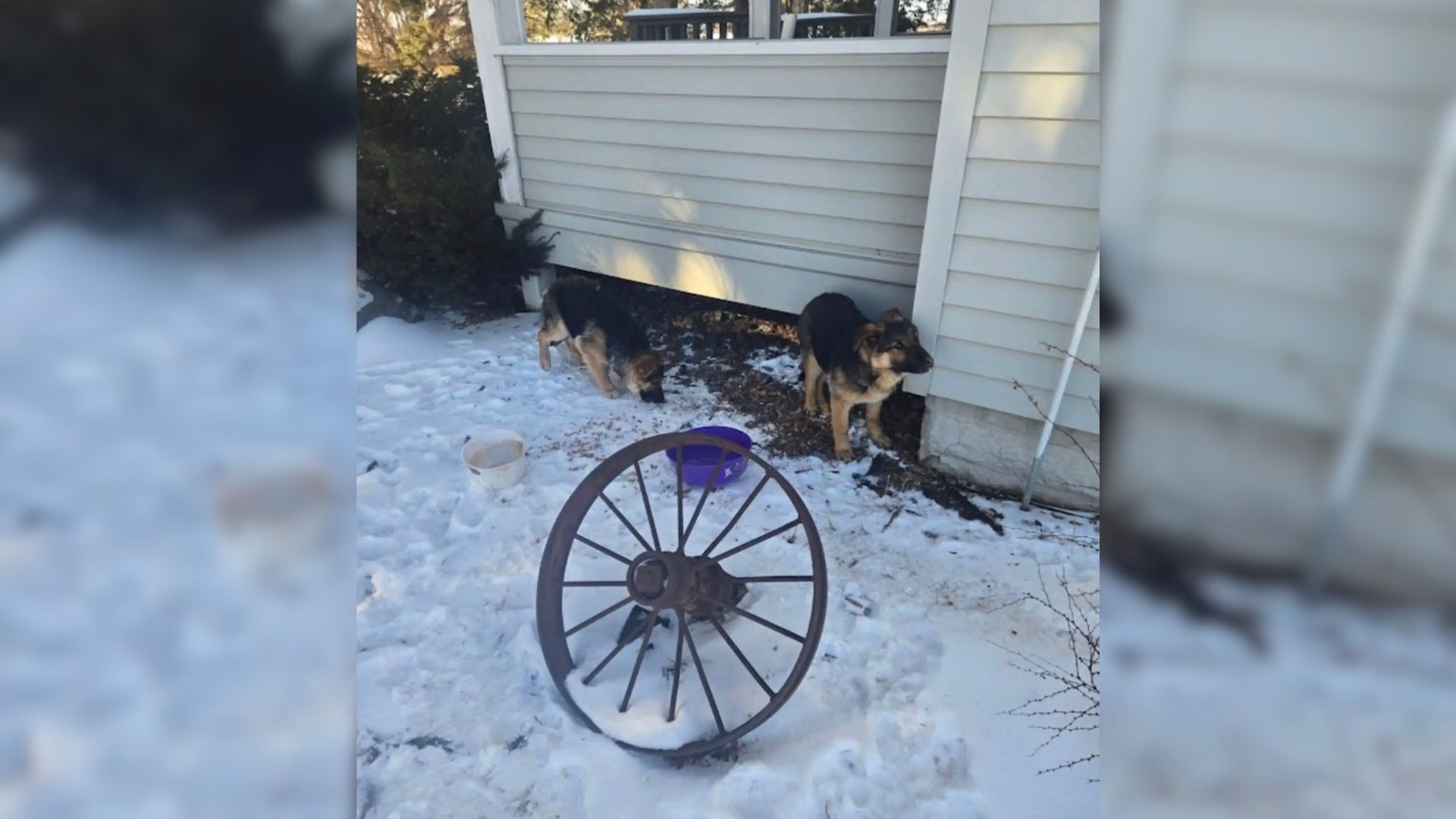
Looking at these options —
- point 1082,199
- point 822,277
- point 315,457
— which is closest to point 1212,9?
point 315,457

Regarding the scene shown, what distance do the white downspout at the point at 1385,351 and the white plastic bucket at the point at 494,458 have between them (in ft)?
11.8

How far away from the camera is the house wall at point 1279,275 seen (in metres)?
0.25

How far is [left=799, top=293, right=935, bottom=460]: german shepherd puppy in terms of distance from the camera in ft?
11.3

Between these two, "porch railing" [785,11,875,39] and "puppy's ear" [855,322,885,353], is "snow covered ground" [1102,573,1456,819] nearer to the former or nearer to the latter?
"puppy's ear" [855,322,885,353]

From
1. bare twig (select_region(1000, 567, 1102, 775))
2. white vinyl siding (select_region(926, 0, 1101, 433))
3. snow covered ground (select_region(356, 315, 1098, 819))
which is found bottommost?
snow covered ground (select_region(356, 315, 1098, 819))

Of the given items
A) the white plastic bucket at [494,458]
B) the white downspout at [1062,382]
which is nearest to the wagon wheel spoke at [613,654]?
the white plastic bucket at [494,458]

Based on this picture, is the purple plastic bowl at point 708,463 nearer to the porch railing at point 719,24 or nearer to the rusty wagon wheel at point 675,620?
the rusty wagon wheel at point 675,620

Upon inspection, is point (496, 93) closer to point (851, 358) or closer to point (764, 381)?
point (764, 381)

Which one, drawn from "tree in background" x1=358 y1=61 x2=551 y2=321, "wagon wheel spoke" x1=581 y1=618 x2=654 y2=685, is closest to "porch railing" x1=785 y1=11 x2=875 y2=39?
"tree in background" x1=358 y1=61 x2=551 y2=321

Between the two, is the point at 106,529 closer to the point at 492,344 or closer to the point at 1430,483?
the point at 1430,483

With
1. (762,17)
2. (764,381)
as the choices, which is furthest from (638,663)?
(762,17)

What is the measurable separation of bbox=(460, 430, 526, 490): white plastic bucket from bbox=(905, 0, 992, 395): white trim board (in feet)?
6.73

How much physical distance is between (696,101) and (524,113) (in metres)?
1.45

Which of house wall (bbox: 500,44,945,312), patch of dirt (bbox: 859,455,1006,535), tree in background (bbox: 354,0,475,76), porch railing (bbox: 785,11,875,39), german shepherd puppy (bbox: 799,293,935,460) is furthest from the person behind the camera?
tree in background (bbox: 354,0,475,76)
